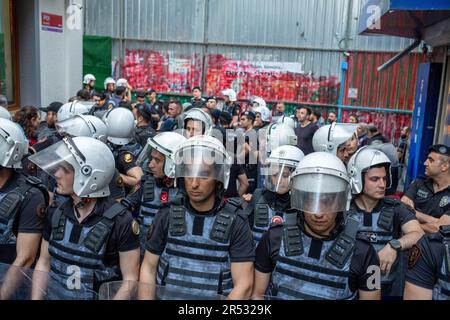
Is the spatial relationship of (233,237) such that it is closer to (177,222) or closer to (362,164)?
(177,222)

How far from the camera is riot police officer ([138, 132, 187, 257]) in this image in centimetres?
432

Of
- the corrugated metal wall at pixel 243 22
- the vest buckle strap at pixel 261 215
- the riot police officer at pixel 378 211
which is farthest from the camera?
the corrugated metal wall at pixel 243 22

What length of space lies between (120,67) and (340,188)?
15449mm

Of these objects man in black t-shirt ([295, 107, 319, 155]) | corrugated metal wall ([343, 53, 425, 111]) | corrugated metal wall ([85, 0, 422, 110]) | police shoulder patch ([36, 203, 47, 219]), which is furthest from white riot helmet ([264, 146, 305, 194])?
corrugated metal wall ([85, 0, 422, 110])

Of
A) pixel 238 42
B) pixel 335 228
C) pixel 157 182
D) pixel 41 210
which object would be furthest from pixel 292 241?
pixel 238 42

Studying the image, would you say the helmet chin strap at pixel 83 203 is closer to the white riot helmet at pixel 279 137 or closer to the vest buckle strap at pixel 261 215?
the vest buckle strap at pixel 261 215

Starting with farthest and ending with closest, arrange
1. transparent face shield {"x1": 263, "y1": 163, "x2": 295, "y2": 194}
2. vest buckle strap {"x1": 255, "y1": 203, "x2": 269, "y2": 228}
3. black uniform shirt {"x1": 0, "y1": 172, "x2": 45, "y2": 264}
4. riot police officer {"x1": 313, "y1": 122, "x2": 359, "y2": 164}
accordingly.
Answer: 1. riot police officer {"x1": 313, "y1": 122, "x2": 359, "y2": 164}
2. transparent face shield {"x1": 263, "y1": 163, "x2": 295, "y2": 194}
3. vest buckle strap {"x1": 255, "y1": 203, "x2": 269, "y2": 228}
4. black uniform shirt {"x1": 0, "y1": 172, "x2": 45, "y2": 264}

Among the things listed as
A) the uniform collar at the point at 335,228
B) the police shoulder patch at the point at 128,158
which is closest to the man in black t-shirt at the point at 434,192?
the uniform collar at the point at 335,228

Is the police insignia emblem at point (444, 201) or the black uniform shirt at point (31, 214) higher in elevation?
the black uniform shirt at point (31, 214)

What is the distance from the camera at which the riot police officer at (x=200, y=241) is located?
2945 mm

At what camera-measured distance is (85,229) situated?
10.2ft

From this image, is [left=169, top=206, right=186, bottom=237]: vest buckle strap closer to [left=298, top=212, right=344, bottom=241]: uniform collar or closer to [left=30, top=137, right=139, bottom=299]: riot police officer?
[left=30, top=137, right=139, bottom=299]: riot police officer

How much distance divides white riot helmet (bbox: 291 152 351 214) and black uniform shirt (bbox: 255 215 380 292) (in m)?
0.18
